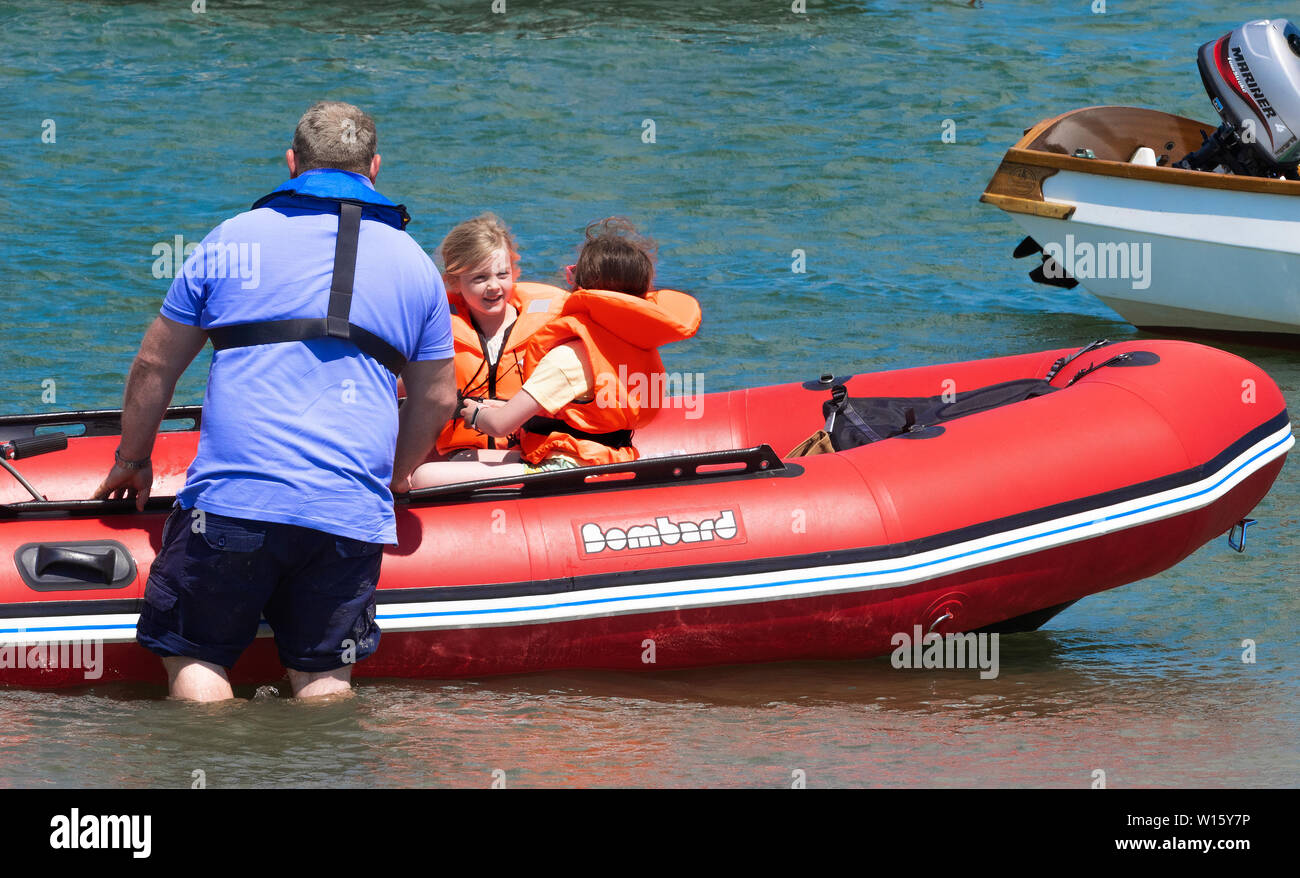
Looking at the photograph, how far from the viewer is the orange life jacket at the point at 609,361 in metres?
3.98

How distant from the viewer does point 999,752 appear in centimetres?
357

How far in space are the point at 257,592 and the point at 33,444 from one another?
1.17 m

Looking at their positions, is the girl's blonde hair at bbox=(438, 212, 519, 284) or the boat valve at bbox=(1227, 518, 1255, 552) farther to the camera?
the boat valve at bbox=(1227, 518, 1255, 552)

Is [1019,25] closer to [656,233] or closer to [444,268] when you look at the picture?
[656,233]

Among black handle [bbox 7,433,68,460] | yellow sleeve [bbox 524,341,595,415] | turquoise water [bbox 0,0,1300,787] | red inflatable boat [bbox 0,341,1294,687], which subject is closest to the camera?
turquoise water [bbox 0,0,1300,787]

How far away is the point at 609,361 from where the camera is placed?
13.3ft

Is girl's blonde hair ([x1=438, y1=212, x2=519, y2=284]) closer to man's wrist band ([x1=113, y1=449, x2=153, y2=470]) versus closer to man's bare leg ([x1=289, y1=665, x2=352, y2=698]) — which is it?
man's wrist band ([x1=113, y1=449, x2=153, y2=470])

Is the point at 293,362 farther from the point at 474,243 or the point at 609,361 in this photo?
the point at 609,361

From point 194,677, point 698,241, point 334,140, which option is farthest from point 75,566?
point 698,241

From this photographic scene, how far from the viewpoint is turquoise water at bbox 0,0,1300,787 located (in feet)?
11.6

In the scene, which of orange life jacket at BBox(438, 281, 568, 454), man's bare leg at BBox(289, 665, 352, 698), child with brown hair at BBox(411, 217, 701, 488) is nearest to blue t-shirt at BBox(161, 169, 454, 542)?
man's bare leg at BBox(289, 665, 352, 698)

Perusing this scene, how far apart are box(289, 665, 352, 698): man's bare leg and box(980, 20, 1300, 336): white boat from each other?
561cm

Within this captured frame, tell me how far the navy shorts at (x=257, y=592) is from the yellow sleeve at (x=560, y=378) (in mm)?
741

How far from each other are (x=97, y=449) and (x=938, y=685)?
7.99 ft
